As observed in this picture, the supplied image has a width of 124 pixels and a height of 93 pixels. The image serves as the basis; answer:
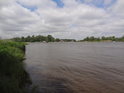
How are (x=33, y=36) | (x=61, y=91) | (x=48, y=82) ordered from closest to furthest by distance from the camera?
(x=61, y=91)
(x=48, y=82)
(x=33, y=36)

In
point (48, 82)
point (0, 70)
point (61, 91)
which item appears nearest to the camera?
point (0, 70)

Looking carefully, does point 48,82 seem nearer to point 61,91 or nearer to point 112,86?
point 61,91

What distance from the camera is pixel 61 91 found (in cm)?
762

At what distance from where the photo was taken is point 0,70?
6672 millimetres

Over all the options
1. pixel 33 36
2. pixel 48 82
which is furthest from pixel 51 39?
pixel 48 82

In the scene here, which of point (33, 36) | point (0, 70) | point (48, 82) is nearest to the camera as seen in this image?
point (0, 70)

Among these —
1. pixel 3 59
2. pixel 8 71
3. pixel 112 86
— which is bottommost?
pixel 112 86

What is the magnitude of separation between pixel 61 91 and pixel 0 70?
11.9ft

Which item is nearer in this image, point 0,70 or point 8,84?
point 8,84

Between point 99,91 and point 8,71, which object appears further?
point 99,91

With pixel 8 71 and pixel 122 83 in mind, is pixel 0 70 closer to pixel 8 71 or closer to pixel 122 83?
pixel 8 71

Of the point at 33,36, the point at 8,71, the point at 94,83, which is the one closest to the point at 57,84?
the point at 94,83

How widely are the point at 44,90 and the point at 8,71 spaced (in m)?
2.37

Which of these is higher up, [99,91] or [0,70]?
[0,70]
